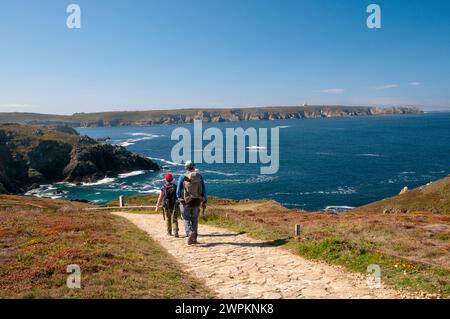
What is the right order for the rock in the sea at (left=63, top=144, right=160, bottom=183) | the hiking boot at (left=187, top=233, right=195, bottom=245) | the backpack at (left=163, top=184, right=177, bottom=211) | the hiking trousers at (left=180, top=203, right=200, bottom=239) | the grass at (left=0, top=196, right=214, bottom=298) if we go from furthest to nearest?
the rock in the sea at (left=63, top=144, right=160, bottom=183) → the backpack at (left=163, top=184, right=177, bottom=211) → the hiking boot at (left=187, top=233, right=195, bottom=245) → the hiking trousers at (left=180, top=203, right=200, bottom=239) → the grass at (left=0, top=196, right=214, bottom=298)

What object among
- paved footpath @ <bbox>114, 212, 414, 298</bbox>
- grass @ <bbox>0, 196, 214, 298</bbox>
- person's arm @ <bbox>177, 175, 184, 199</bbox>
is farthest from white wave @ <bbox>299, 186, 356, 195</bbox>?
person's arm @ <bbox>177, 175, 184, 199</bbox>

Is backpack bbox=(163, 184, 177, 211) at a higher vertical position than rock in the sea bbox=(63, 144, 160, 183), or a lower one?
higher

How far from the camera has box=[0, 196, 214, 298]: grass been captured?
29.4 feet

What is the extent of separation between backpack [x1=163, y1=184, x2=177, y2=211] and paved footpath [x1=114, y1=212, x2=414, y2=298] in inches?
67.4

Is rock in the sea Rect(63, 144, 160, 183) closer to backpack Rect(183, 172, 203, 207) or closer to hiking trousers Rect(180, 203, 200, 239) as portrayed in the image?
hiking trousers Rect(180, 203, 200, 239)

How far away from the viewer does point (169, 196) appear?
56.5 ft

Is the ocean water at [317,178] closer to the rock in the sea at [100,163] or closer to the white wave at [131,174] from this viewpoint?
the white wave at [131,174]

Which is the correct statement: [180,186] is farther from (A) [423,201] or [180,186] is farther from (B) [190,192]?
(A) [423,201]

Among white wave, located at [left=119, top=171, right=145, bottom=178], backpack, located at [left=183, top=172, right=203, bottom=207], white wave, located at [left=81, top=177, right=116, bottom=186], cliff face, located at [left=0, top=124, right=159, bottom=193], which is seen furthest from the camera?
white wave, located at [left=119, top=171, right=145, bottom=178]

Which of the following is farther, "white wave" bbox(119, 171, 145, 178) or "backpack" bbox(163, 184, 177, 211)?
"white wave" bbox(119, 171, 145, 178)

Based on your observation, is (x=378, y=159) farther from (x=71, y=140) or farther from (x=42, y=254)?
(x=42, y=254)

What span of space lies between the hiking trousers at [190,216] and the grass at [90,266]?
1.45m

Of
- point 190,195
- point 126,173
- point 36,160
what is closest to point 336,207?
point 190,195
